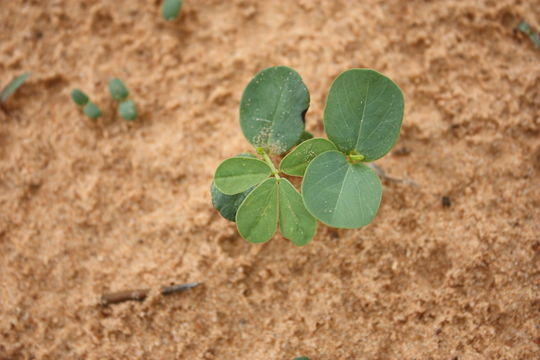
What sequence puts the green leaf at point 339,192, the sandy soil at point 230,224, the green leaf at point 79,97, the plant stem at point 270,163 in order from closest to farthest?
the green leaf at point 339,192
the plant stem at point 270,163
the sandy soil at point 230,224
the green leaf at point 79,97

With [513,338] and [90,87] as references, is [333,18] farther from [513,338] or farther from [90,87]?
[513,338]

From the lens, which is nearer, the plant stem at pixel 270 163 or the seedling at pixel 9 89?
the plant stem at pixel 270 163

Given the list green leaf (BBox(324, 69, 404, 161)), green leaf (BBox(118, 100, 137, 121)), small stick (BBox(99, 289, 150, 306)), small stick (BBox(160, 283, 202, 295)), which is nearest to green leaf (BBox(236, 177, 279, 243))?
green leaf (BBox(324, 69, 404, 161))

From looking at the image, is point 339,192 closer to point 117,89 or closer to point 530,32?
point 117,89

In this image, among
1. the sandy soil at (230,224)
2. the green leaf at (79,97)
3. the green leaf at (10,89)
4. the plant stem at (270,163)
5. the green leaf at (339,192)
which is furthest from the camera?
the green leaf at (10,89)

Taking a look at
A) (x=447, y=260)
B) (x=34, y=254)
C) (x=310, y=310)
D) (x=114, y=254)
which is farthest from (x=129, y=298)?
(x=447, y=260)

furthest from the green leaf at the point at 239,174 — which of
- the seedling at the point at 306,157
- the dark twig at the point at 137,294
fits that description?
the dark twig at the point at 137,294

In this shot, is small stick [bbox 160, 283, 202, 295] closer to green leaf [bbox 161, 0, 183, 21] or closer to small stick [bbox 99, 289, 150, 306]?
small stick [bbox 99, 289, 150, 306]

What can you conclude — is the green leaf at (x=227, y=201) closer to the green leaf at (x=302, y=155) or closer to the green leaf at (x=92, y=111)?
the green leaf at (x=302, y=155)
